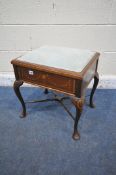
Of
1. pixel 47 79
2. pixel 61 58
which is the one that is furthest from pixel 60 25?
pixel 47 79

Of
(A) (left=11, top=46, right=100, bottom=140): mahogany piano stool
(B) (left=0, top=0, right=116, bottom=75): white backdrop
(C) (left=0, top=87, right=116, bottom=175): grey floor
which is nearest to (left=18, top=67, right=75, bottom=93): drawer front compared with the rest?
(A) (left=11, top=46, right=100, bottom=140): mahogany piano stool

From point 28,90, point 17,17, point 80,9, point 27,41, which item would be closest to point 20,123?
point 28,90

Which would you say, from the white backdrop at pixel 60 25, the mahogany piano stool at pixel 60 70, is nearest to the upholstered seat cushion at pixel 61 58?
the mahogany piano stool at pixel 60 70

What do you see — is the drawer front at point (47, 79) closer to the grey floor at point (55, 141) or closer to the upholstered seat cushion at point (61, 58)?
the upholstered seat cushion at point (61, 58)

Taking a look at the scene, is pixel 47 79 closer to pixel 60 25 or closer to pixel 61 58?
pixel 61 58

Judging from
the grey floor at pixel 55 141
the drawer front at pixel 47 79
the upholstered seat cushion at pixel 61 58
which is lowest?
the grey floor at pixel 55 141

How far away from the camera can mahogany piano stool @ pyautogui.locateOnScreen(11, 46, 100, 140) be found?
3.22ft

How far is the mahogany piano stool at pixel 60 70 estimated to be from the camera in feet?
3.22

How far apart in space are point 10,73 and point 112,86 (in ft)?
4.14

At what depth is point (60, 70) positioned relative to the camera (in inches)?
38.6

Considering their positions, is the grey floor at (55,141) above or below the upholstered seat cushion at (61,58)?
below

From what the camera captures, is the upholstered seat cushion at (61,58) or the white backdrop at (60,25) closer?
the upholstered seat cushion at (61,58)

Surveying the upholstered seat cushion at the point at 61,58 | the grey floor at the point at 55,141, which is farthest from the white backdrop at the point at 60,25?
the grey floor at the point at 55,141

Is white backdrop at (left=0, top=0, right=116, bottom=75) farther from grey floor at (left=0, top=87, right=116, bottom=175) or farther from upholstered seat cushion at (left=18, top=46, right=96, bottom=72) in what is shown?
grey floor at (left=0, top=87, right=116, bottom=175)
